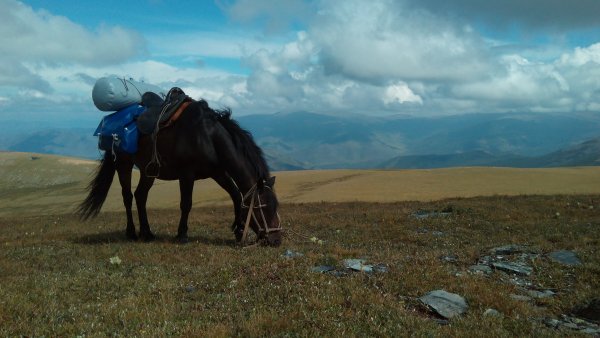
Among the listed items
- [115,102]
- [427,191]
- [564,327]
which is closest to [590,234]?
[564,327]

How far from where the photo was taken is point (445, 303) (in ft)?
25.7

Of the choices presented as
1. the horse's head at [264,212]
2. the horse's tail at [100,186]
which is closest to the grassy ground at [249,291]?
the horse's head at [264,212]

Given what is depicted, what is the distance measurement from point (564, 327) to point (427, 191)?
48722 mm

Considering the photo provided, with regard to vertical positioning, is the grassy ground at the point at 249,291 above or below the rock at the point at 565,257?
below

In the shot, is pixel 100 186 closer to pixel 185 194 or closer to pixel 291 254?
pixel 185 194

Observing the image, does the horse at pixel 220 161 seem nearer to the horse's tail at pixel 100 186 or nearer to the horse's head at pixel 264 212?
the horse's head at pixel 264 212

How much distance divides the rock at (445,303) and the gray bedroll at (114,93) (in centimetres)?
1190

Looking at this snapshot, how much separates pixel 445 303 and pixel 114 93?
12.4m

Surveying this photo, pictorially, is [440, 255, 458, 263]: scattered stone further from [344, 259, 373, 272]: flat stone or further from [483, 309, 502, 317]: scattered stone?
[483, 309, 502, 317]: scattered stone

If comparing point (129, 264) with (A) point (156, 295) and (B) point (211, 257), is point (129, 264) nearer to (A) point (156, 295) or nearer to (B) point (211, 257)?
(B) point (211, 257)

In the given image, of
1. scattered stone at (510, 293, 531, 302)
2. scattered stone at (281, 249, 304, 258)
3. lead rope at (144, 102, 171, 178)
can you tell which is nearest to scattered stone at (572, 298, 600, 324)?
scattered stone at (510, 293, 531, 302)

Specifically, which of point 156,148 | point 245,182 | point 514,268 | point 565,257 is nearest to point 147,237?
point 156,148

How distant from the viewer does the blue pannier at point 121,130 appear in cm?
1501

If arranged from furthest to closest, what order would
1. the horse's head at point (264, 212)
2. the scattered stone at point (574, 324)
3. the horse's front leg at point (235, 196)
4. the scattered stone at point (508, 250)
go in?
the horse's front leg at point (235, 196)
the horse's head at point (264, 212)
the scattered stone at point (508, 250)
the scattered stone at point (574, 324)
